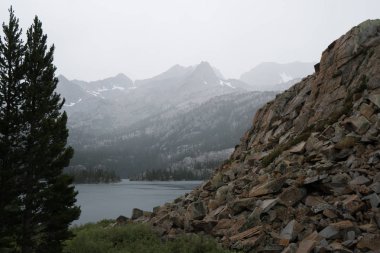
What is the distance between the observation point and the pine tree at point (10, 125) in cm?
2578

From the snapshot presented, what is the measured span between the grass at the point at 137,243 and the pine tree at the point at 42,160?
2.28 m

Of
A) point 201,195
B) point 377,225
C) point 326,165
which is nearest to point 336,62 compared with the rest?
point 326,165

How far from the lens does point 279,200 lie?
21.3 m

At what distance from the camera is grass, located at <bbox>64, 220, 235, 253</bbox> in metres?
20.8

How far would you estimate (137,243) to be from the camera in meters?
24.1

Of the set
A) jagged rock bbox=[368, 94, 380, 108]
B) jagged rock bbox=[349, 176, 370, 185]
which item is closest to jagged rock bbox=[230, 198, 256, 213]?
jagged rock bbox=[349, 176, 370, 185]

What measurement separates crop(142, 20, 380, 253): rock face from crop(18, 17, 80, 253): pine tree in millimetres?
7723

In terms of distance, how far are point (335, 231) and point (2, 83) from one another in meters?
24.9

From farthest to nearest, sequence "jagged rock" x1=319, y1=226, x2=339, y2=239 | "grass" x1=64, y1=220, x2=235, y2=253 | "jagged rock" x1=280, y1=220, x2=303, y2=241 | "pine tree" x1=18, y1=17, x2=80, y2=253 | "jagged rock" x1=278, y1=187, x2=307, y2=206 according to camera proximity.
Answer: "pine tree" x1=18, y1=17, x2=80, y2=253 → "jagged rock" x1=278, y1=187, x2=307, y2=206 → "grass" x1=64, y1=220, x2=235, y2=253 → "jagged rock" x1=280, y1=220, x2=303, y2=241 → "jagged rock" x1=319, y1=226, x2=339, y2=239

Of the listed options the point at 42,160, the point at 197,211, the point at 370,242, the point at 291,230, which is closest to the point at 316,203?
the point at 291,230

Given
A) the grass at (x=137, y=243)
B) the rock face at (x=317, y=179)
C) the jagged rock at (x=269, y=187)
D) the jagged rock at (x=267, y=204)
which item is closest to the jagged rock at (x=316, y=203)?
the rock face at (x=317, y=179)

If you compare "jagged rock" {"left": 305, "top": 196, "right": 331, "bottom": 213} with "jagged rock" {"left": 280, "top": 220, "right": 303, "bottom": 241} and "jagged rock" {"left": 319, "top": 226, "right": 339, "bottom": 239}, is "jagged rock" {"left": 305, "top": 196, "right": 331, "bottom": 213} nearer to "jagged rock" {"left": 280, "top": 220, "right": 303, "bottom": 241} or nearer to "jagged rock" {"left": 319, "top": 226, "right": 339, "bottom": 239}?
"jagged rock" {"left": 280, "top": 220, "right": 303, "bottom": 241}

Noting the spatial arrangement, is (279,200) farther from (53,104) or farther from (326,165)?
(53,104)

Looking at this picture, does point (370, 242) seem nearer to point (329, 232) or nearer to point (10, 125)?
point (329, 232)
